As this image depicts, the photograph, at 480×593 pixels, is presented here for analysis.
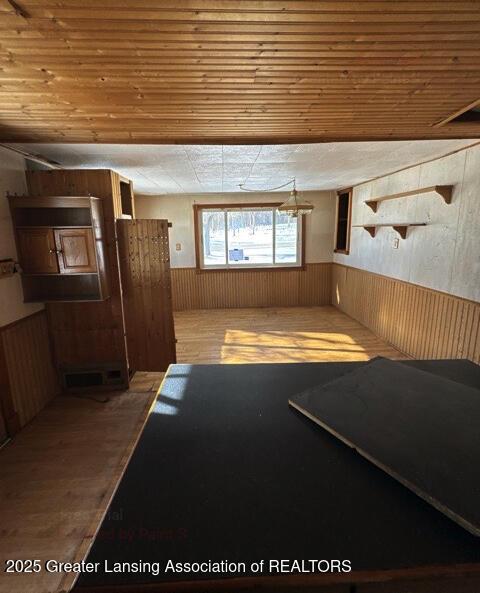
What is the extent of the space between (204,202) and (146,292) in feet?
11.7

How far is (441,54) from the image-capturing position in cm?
142

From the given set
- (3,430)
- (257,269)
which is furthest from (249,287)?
(3,430)

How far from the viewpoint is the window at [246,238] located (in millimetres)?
6543

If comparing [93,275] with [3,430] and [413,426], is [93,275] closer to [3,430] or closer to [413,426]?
[3,430]

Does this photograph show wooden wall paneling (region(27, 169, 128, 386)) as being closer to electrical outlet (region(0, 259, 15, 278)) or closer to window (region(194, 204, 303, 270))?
electrical outlet (region(0, 259, 15, 278))

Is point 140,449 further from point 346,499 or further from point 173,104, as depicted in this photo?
point 173,104

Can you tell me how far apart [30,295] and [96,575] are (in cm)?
307

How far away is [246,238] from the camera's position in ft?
21.9

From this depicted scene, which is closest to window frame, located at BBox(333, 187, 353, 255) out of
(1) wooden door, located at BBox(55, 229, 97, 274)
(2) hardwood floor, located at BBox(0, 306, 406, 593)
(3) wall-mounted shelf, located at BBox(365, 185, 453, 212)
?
(3) wall-mounted shelf, located at BBox(365, 185, 453, 212)

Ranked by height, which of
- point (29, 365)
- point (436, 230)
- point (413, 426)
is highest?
point (436, 230)

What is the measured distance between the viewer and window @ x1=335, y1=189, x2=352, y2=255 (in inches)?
234

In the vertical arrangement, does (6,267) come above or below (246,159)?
below

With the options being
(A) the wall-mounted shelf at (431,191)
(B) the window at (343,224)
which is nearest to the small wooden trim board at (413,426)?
(A) the wall-mounted shelf at (431,191)

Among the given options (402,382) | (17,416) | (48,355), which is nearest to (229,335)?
(48,355)
